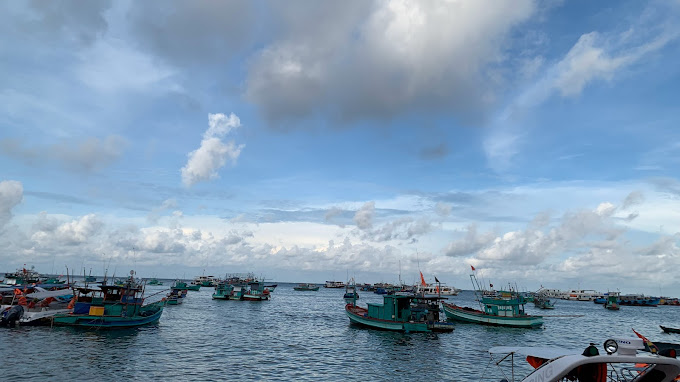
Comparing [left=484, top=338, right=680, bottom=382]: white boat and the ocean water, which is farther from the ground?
[left=484, top=338, right=680, bottom=382]: white boat

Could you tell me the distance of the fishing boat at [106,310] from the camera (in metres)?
40.4

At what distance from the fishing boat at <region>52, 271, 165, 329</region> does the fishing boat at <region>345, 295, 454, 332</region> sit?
2526 centimetres

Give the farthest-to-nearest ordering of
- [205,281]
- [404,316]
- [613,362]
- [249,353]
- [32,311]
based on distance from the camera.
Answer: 1. [205,281]
2. [404,316]
3. [32,311]
4. [249,353]
5. [613,362]

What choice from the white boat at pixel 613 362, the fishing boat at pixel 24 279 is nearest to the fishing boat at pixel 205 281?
the fishing boat at pixel 24 279

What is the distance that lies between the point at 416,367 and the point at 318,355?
27.8ft

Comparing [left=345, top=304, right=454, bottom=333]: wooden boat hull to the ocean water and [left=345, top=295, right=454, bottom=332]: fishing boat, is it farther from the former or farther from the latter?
the ocean water

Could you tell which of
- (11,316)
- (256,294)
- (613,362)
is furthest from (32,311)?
(256,294)

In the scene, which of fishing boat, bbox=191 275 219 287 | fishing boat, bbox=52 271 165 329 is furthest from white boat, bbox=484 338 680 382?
fishing boat, bbox=191 275 219 287

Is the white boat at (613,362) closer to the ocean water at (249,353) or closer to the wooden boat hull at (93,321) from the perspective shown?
the ocean water at (249,353)

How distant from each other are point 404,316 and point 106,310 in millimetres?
31285

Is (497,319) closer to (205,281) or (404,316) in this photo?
(404,316)

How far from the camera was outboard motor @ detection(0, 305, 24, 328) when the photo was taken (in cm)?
4006

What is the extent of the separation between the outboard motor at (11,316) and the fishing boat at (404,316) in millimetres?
35777

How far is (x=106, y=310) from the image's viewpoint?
41188 millimetres
